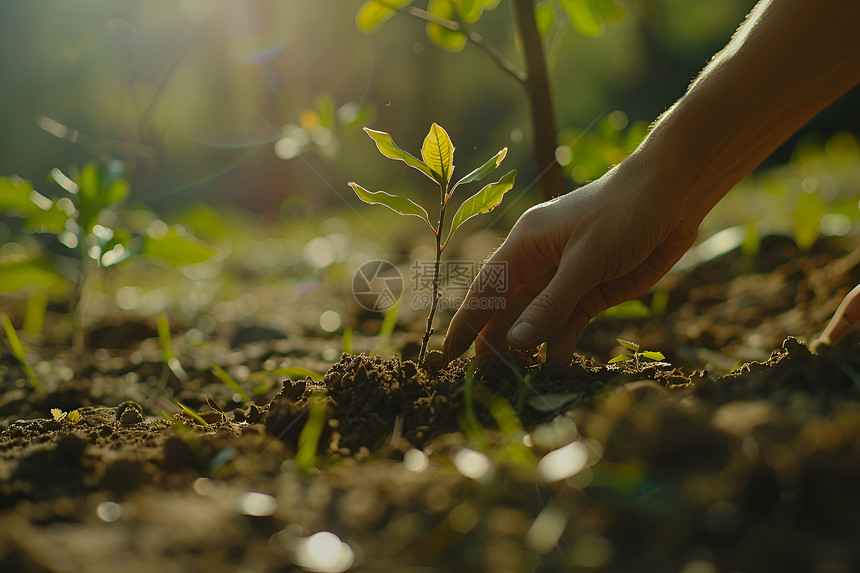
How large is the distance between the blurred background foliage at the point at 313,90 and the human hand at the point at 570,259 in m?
1.77

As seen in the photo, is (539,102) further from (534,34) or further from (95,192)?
(95,192)

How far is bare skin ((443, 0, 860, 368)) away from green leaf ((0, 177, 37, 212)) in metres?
1.35

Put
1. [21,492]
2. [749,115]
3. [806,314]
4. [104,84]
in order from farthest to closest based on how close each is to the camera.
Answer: [104,84], [806,314], [749,115], [21,492]

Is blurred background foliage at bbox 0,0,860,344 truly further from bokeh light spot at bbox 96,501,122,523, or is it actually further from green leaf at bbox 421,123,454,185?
bokeh light spot at bbox 96,501,122,523

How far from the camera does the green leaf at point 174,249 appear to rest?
1725mm

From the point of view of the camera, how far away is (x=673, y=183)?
132 centimetres

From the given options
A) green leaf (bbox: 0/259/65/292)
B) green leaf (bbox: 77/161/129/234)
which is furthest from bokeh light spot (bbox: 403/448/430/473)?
green leaf (bbox: 0/259/65/292)

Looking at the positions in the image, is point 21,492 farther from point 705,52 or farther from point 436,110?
point 705,52

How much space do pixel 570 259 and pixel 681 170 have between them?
0.35 meters

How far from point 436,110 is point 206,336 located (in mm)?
5673

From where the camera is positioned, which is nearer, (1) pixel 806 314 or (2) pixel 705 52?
(1) pixel 806 314

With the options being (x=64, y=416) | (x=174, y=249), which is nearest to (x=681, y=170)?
(x=174, y=249)

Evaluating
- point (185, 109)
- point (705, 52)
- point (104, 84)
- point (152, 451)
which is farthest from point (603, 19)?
point (185, 109)

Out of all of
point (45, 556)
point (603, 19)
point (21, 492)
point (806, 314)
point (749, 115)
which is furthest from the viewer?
point (806, 314)
